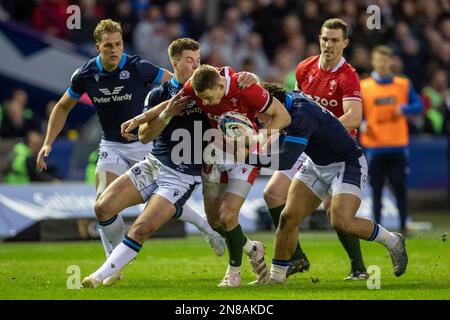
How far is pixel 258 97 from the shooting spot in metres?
10.1

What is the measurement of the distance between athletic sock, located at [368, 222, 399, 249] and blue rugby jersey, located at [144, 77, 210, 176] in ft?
5.58

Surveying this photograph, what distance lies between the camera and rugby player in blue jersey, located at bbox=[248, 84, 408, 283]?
1012 centimetres

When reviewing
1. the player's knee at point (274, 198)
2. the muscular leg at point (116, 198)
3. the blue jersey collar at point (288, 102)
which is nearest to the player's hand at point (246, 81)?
the blue jersey collar at point (288, 102)

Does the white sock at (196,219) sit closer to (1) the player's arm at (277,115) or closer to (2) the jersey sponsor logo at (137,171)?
(2) the jersey sponsor logo at (137,171)

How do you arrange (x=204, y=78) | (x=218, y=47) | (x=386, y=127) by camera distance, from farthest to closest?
(x=218, y=47) → (x=386, y=127) → (x=204, y=78)

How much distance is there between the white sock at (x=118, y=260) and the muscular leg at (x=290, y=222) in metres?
1.42

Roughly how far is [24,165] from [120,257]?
8025 mm

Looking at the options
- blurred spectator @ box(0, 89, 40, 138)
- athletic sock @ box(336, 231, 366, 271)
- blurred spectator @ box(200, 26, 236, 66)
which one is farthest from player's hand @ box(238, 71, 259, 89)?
blurred spectator @ box(200, 26, 236, 66)

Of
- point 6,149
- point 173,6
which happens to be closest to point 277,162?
point 6,149

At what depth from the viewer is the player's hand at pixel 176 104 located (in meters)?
10.2

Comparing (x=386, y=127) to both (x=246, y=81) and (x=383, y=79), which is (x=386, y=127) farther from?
(x=246, y=81)

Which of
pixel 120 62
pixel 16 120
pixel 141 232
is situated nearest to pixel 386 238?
pixel 141 232

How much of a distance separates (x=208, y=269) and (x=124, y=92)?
85.3 inches

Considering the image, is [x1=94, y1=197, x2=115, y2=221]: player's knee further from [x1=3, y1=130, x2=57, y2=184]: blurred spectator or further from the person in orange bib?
[x1=3, y1=130, x2=57, y2=184]: blurred spectator
